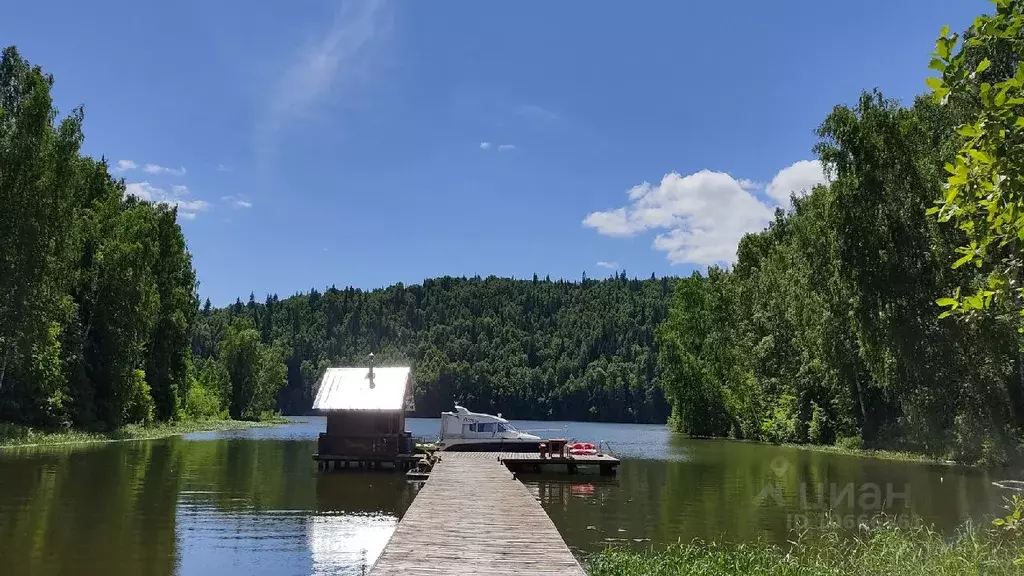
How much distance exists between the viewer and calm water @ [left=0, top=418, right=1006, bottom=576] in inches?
602

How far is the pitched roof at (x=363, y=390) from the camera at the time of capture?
3484 cm

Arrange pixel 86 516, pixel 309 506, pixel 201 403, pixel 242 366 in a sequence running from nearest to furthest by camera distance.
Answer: pixel 86 516 < pixel 309 506 < pixel 201 403 < pixel 242 366

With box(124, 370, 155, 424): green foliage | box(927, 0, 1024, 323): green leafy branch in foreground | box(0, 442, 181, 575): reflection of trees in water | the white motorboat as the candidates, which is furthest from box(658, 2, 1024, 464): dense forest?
box(124, 370, 155, 424): green foliage

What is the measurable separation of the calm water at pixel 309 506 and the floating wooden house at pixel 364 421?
1.30 meters

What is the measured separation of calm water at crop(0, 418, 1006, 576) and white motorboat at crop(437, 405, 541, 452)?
20.2ft

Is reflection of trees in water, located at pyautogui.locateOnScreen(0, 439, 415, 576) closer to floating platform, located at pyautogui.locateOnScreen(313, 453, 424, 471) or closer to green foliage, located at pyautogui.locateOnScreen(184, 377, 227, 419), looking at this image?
floating platform, located at pyautogui.locateOnScreen(313, 453, 424, 471)

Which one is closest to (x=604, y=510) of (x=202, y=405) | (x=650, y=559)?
(x=650, y=559)

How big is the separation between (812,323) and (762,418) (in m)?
14.4

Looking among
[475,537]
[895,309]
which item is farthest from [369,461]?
[895,309]

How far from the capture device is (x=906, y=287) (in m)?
37.8

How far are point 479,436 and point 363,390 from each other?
26.4ft

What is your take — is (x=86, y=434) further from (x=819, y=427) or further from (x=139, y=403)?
(x=819, y=427)

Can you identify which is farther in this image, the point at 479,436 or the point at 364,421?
the point at 479,436

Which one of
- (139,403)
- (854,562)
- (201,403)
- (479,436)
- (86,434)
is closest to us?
(854,562)
